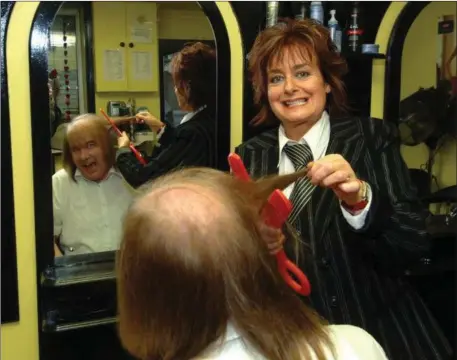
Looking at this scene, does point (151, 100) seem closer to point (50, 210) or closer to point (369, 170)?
point (50, 210)

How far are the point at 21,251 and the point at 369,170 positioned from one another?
1.17m

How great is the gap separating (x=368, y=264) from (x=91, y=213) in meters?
1.00

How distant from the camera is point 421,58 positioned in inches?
89.8

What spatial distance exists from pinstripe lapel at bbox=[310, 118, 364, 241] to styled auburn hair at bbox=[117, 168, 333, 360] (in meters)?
0.57

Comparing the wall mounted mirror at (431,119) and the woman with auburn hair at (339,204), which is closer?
the woman with auburn hair at (339,204)

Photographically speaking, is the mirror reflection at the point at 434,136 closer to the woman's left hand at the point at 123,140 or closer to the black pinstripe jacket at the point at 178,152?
the black pinstripe jacket at the point at 178,152

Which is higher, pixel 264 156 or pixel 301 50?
pixel 301 50

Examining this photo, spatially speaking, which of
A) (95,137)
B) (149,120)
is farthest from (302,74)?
(95,137)

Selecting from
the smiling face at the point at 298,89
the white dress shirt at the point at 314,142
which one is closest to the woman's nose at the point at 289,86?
the smiling face at the point at 298,89

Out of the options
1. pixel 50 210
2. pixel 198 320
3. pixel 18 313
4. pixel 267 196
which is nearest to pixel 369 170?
pixel 267 196

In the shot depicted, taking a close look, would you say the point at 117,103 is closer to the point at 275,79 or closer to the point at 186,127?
the point at 186,127

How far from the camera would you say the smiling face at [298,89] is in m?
1.41

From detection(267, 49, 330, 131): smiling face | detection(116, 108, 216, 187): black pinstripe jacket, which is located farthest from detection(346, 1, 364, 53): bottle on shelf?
detection(267, 49, 330, 131): smiling face

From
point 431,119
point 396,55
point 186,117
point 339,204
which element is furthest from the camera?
point 431,119
